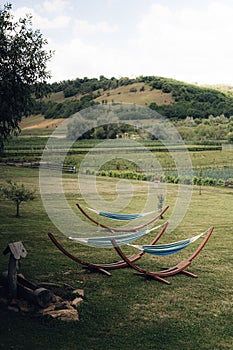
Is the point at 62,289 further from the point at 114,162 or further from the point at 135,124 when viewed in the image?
the point at 135,124

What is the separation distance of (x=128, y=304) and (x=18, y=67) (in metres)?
5.65

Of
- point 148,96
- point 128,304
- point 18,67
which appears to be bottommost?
point 128,304

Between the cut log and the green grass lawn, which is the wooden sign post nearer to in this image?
the cut log

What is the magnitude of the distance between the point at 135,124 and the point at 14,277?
33.1 m

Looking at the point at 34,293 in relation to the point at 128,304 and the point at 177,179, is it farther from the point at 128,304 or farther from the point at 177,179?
the point at 177,179

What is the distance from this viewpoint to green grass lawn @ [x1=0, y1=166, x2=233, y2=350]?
4844 millimetres

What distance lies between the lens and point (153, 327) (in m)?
5.23

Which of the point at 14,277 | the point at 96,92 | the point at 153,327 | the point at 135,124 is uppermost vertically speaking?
the point at 96,92

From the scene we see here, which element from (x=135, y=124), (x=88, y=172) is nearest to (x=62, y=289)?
(x=88, y=172)

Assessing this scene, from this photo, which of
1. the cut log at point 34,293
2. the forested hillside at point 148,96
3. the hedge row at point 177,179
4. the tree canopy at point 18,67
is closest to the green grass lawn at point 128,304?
the cut log at point 34,293

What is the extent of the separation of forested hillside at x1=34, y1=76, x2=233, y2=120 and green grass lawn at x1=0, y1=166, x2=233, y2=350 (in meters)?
41.3

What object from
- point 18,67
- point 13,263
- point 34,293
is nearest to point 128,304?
point 34,293

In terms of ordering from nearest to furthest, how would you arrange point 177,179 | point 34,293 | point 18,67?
point 34,293, point 18,67, point 177,179

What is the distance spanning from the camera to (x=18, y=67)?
9.45 meters
